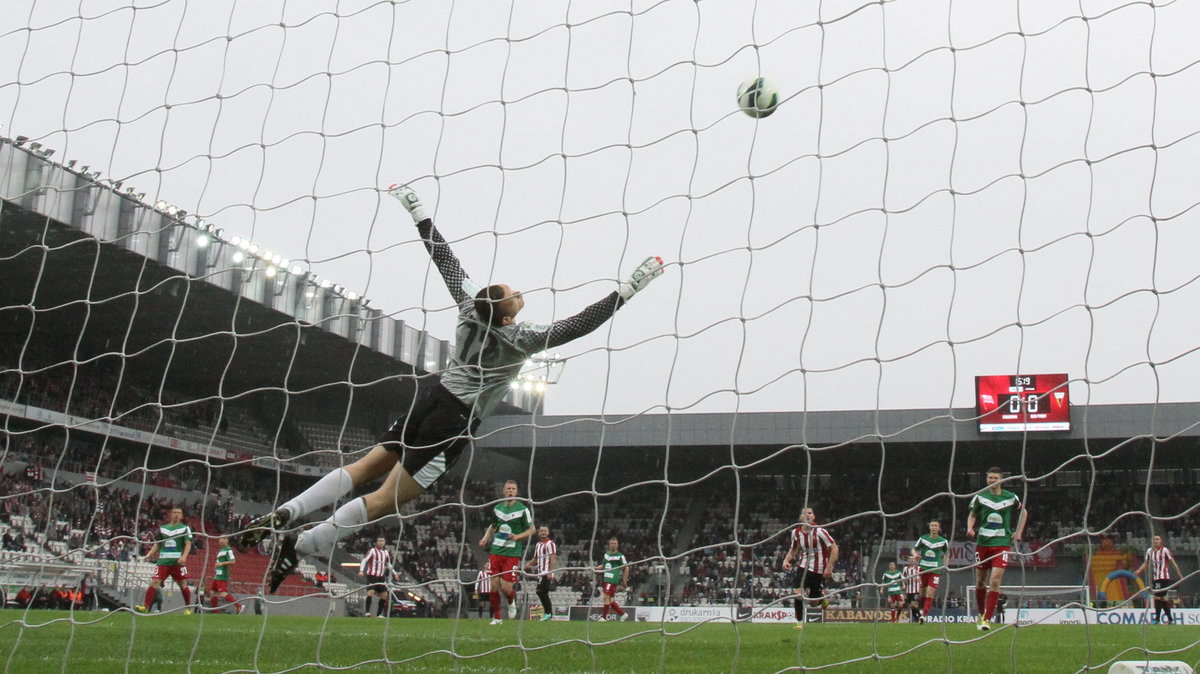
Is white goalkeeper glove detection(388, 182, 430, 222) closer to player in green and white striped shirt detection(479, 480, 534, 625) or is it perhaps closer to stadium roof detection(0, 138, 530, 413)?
player in green and white striped shirt detection(479, 480, 534, 625)

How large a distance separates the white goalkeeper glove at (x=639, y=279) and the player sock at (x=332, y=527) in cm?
180

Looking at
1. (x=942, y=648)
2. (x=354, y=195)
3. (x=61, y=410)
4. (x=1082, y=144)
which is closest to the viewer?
(x=1082, y=144)

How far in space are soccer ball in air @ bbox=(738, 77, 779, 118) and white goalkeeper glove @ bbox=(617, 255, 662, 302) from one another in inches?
35.3

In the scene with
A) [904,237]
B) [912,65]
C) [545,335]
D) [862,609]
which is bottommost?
[862,609]

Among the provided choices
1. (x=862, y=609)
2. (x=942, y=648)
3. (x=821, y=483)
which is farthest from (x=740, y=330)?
(x=821, y=483)

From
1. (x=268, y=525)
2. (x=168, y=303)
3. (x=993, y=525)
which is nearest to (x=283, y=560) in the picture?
(x=268, y=525)

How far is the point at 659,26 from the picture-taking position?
5652 mm

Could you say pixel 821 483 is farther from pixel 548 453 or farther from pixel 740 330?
pixel 740 330

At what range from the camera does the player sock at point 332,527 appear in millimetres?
5648

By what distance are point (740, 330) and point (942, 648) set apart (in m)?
4.32

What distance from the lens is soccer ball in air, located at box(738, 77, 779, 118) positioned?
5309 millimetres

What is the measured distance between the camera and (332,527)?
18.5 feet

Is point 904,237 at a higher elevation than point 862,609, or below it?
higher

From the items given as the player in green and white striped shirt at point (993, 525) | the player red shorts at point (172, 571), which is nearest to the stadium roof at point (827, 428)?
the player red shorts at point (172, 571)
